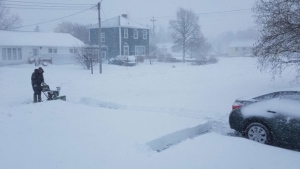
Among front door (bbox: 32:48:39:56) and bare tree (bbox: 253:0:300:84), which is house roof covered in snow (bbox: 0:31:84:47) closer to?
front door (bbox: 32:48:39:56)

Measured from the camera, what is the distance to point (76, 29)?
72625 mm

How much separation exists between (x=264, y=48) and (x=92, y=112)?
8.98 meters

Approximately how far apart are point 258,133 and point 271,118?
560 mm

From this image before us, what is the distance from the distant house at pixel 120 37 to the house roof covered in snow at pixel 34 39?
5.06m

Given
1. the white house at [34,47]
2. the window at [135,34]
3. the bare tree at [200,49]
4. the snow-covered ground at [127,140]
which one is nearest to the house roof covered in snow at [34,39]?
the white house at [34,47]

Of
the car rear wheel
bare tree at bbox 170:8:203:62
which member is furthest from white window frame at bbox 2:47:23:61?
the car rear wheel

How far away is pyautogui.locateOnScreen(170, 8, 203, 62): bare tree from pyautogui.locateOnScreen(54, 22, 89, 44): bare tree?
2278 cm

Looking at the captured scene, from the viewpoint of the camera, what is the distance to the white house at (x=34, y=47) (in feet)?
116

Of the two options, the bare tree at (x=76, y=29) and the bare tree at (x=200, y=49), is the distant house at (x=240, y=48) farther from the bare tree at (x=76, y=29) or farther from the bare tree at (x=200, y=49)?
the bare tree at (x=76, y=29)

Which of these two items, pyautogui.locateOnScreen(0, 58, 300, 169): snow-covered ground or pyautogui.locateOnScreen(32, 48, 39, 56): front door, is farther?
pyautogui.locateOnScreen(32, 48, 39, 56): front door

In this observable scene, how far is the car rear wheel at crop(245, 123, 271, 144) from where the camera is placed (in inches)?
280

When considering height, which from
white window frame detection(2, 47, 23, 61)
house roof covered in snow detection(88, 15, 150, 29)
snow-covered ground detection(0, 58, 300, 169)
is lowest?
snow-covered ground detection(0, 58, 300, 169)

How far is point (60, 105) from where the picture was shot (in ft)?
36.7

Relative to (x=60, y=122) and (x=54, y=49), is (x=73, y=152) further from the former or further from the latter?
(x=54, y=49)
